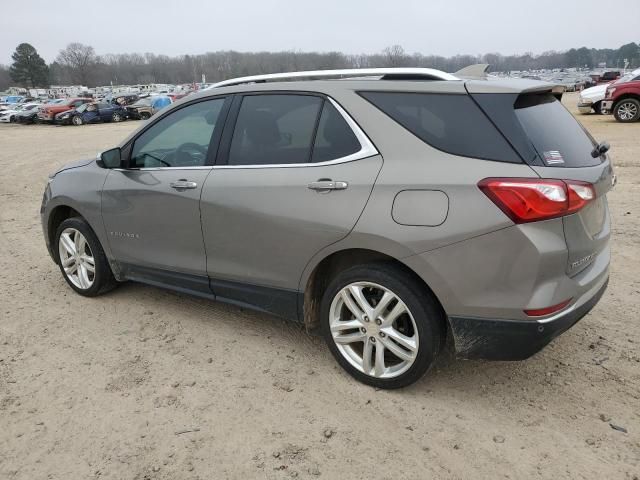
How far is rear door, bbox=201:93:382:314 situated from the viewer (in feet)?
9.79

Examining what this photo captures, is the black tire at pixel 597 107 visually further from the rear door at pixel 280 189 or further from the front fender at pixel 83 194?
the front fender at pixel 83 194

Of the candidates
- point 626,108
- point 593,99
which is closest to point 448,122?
point 626,108

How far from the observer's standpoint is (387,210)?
279 cm

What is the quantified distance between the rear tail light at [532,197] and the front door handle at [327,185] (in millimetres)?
770

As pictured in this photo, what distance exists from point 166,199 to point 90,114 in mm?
32270

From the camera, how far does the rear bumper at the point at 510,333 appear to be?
2.61m

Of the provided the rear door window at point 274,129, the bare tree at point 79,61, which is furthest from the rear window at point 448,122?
the bare tree at point 79,61

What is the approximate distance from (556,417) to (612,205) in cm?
501

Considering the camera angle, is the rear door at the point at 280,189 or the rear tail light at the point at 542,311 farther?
the rear door at the point at 280,189

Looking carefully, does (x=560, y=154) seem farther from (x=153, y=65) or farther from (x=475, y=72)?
(x=153, y=65)

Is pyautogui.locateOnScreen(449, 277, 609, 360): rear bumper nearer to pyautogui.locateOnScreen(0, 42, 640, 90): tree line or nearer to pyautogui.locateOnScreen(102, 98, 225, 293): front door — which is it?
pyautogui.locateOnScreen(102, 98, 225, 293): front door

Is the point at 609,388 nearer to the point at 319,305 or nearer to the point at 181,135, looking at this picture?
the point at 319,305

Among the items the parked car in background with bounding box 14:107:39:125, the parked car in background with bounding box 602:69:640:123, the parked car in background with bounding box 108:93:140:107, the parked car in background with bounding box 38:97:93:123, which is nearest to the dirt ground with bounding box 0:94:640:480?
the parked car in background with bounding box 602:69:640:123

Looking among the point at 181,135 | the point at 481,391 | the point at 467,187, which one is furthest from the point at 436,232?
the point at 181,135
